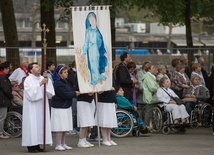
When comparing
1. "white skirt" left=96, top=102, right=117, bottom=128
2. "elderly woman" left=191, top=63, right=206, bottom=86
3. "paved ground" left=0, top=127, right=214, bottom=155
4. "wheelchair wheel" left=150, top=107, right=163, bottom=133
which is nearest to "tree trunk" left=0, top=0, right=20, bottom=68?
"elderly woman" left=191, top=63, right=206, bottom=86

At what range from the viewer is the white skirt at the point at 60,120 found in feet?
58.4

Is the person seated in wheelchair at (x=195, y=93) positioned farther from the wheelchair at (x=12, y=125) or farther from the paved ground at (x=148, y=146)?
the wheelchair at (x=12, y=125)

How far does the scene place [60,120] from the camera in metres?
17.8

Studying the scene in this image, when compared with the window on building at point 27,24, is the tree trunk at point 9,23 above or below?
below

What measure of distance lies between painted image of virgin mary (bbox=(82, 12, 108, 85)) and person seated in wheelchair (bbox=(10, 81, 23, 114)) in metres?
3.12

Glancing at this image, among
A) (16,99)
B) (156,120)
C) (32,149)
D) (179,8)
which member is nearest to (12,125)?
(16,99)

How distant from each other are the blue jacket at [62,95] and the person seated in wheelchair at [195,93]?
577 cm

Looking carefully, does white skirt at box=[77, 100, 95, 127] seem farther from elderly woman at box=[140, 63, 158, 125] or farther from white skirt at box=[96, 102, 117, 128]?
elderly woman at box=[140, 63, 158, 125]

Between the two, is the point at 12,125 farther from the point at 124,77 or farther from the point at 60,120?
the point at 60,120

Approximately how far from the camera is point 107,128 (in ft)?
61.8

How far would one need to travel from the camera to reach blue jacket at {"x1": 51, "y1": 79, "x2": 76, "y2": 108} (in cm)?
1781

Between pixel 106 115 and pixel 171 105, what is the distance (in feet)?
10.4

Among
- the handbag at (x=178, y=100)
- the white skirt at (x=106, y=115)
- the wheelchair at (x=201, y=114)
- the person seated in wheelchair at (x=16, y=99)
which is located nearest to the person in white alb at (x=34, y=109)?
the white skirt at (x=106, y=115)

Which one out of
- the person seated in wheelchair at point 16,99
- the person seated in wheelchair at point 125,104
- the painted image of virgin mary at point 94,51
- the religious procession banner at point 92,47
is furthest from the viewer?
the person seated in wheelchair at point 16,99
